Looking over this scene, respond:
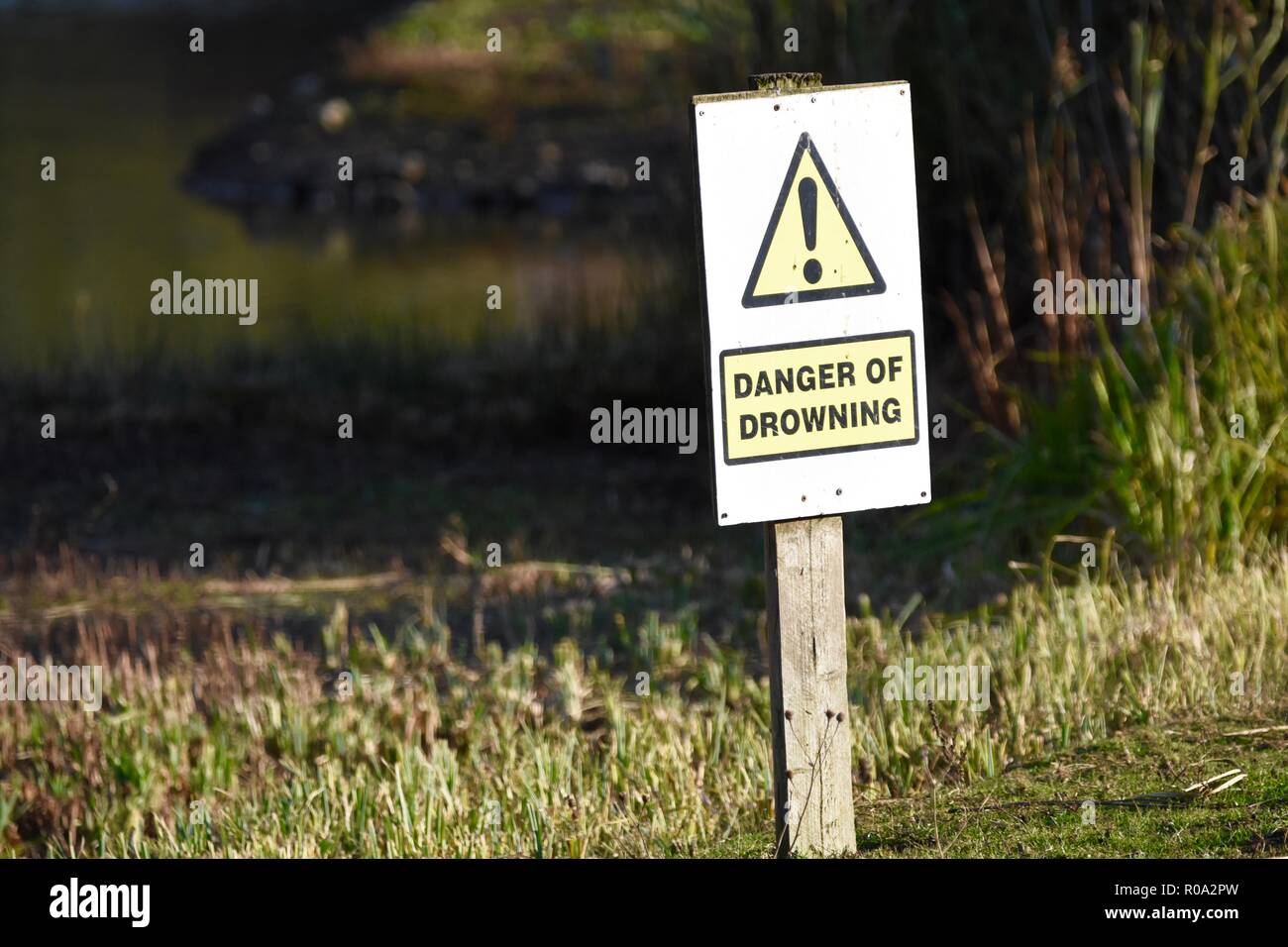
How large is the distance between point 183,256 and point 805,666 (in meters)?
18.1

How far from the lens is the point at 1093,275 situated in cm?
840

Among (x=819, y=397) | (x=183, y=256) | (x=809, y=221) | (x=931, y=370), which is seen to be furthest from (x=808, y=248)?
(x=183, y=256)

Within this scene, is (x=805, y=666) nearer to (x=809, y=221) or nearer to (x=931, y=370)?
(x=809, y=221)

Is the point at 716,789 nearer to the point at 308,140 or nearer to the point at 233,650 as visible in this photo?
the point at 233,650

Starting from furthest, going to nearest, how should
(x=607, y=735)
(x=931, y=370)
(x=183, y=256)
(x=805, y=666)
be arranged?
1. (x=183, y=256)
2. (x=931, y=370)
3. (x=607, y=735)
4. (x=805, y=666)

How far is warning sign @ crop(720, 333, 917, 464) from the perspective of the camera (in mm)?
3391

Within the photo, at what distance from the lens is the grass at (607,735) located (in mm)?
4082

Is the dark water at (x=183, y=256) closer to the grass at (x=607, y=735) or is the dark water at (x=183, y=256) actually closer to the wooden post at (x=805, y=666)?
the grass at (x=607, y=735)

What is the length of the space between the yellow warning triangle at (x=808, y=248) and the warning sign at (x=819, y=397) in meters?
0.11

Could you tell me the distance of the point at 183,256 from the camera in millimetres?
20375

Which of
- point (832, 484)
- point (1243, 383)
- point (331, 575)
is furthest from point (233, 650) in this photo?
point (1243, 383)

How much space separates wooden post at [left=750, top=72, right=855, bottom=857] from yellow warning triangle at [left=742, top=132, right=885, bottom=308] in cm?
49

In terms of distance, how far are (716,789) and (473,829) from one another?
2.34 ft

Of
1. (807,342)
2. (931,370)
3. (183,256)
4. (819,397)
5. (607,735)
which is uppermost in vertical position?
(183,256)
